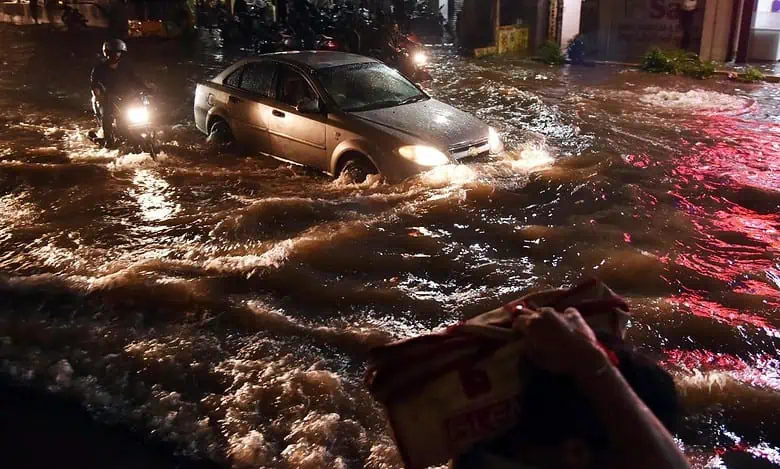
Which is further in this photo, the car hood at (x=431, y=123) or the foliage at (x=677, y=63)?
the foliage at (x=677, y=63)

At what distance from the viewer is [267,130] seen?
28.1 feet

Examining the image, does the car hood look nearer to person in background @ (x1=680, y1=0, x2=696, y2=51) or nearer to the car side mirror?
the car side mirror

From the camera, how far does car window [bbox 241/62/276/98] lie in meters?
8.60

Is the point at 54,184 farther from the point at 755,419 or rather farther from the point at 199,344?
the point at 755,419

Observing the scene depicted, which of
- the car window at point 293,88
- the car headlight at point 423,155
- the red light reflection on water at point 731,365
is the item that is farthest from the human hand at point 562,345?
the car window at point 293,88

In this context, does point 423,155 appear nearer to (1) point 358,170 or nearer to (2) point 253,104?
(1) point 358,170

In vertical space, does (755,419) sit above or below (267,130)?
below

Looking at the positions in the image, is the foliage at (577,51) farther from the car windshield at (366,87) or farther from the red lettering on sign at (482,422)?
the red lettering on sign at (482,422)

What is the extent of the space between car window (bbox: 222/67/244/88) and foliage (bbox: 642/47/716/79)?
11088 millimetres

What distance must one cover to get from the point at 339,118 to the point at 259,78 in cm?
176

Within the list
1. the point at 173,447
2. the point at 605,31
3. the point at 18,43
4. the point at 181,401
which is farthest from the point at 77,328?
the point at 18,43

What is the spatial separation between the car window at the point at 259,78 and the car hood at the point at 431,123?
62.1 inches

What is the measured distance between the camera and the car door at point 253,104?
8.60 m

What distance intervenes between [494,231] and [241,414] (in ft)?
11.5
